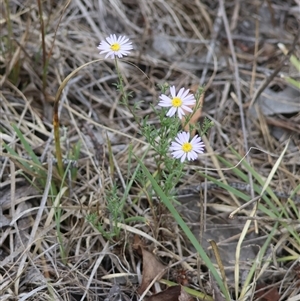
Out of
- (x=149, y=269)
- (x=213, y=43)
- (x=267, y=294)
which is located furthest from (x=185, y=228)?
(x=213, y=43)

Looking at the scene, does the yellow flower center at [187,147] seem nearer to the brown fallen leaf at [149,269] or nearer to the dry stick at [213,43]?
the brown fallen leaf at [149,269]

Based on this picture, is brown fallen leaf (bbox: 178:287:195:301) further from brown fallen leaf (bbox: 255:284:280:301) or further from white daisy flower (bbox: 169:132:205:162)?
white daisy flower (bbox: 169:132:205:162)

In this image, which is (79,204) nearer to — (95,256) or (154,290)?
(95,256)

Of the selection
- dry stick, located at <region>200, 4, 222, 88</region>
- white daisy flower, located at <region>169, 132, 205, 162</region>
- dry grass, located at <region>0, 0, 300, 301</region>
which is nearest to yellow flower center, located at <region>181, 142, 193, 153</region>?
white daisy flower, located at <region>169, 132, 205, 162</region>

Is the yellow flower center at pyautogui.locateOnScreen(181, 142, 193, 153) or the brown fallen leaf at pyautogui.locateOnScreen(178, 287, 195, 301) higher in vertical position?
the yellow flower center at pyautogui.locateOnScreen(181, 142, 193, 153)

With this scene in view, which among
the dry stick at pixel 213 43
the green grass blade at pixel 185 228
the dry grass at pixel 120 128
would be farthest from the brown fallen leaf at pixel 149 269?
the dry stick at pixel 213 43

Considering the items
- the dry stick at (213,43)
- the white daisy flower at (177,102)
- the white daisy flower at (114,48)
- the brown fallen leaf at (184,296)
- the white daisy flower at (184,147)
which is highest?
the dry stick at (213,43)
